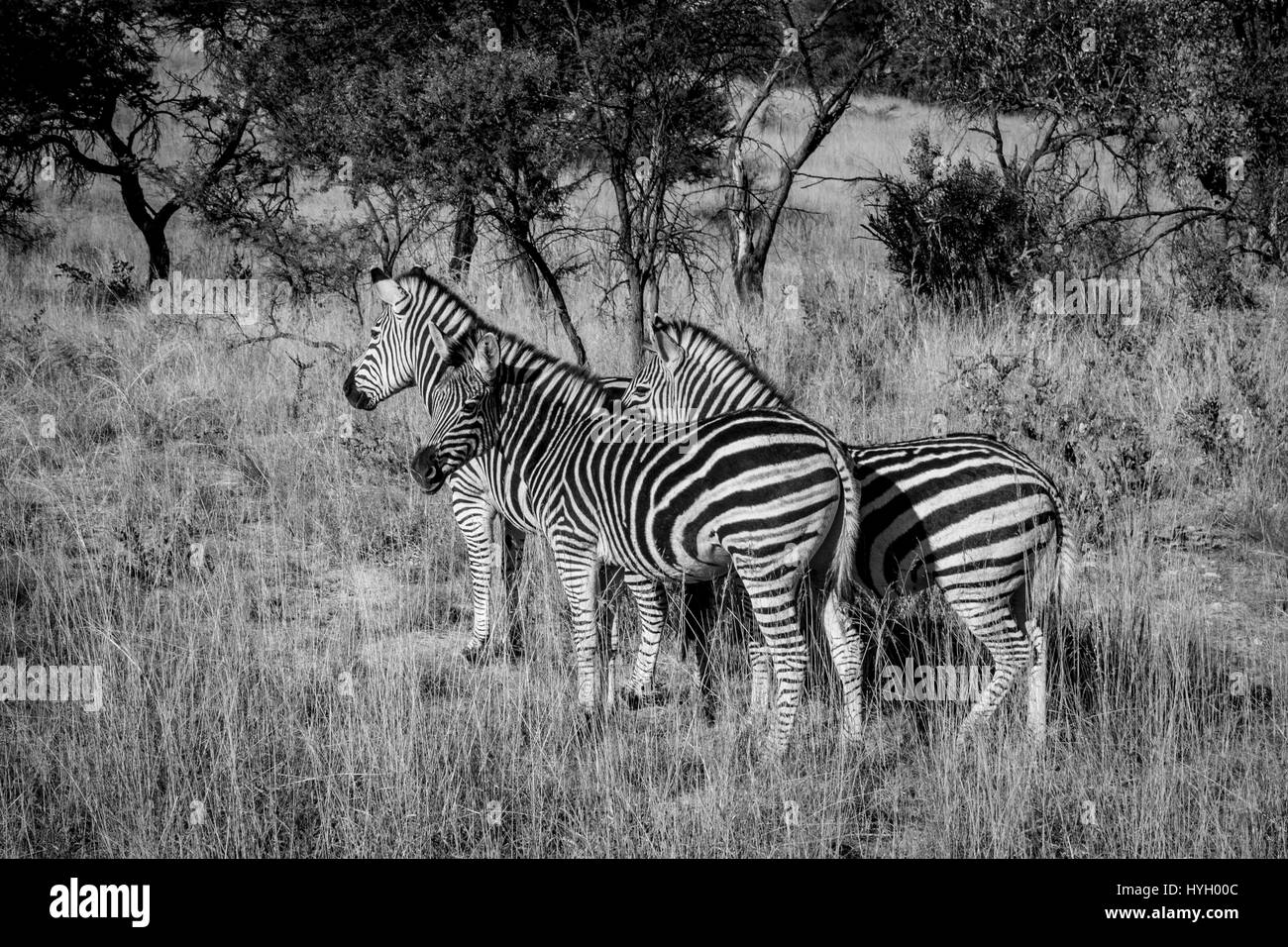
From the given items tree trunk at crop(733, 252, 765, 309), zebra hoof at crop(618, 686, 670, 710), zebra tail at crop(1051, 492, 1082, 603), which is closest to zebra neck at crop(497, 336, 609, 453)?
zebra hoof at crop(618, 686, 670, 710)

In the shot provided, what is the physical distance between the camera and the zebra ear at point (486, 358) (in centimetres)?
602

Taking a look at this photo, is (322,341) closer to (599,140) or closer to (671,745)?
(599,140)

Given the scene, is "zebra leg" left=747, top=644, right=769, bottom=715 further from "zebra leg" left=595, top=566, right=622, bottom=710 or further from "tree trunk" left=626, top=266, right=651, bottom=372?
"tree trunk" left=626, top=266, right=651, bottom=372

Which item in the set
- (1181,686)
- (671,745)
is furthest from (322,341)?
(1181,686)

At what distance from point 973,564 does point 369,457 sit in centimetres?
506

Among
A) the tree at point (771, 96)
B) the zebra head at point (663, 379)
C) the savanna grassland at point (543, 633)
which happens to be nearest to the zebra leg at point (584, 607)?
the savanna grassland at point (543, 633)

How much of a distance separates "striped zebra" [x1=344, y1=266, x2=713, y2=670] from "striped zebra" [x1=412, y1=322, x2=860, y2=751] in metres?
0.29

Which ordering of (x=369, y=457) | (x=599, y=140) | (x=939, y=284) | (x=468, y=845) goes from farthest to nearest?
(x=939, y=284), (x=599, y=140), (x=369, y=457), (x=468, y=845)

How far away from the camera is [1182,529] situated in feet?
25.5

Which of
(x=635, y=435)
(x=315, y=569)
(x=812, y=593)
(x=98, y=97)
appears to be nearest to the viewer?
(x=635, y=435)

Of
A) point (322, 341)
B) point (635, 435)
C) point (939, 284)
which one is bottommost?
point (635, 435)

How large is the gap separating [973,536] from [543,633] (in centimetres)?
243

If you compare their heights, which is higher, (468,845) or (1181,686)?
(1181,686)

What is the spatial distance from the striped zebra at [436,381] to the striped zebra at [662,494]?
0.29 m
